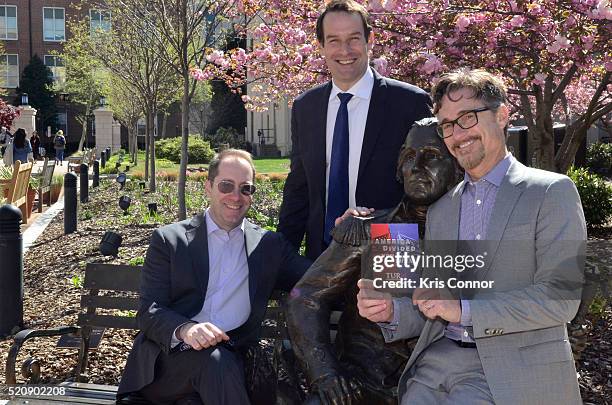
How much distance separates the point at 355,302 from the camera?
3.39m

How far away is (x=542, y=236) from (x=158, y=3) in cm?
954

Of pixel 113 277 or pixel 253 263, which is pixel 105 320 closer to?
pixel 113 277

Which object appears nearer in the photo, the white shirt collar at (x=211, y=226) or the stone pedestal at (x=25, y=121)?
the white shirt collar at (x=211, y=226)

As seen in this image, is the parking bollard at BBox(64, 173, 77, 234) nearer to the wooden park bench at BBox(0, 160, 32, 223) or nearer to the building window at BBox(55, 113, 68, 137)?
the wooden park bench at BBox(0, 160, 32, 223)

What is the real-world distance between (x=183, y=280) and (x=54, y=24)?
194 ft

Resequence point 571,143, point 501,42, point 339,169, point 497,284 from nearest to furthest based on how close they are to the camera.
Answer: point 497,284 < point 339,169 < point 501,42 < point 571,143

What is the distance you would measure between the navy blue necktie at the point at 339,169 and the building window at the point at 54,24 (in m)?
58.3

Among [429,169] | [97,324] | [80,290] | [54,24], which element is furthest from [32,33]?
[429,169]

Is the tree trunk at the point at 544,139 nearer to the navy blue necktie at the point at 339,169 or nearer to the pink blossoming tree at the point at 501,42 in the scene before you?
the pink blossoming tree at the point at 501,42

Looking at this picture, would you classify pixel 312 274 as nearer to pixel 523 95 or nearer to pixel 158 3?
pixel 523 95

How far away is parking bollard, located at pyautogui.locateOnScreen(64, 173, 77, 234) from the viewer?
40.4ft

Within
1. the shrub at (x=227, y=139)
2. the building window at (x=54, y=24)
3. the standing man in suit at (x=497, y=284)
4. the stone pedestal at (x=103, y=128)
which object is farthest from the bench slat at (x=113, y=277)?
the building window at (x=54, y=24)

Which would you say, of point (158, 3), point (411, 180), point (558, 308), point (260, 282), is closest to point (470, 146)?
point (411, 180)

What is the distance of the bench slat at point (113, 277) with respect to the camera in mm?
4871
